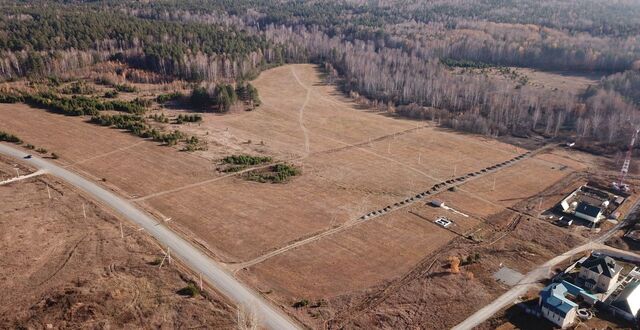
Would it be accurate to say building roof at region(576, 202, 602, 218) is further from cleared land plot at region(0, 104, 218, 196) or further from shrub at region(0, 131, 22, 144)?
shrub at region(0, 131, 22, 144)

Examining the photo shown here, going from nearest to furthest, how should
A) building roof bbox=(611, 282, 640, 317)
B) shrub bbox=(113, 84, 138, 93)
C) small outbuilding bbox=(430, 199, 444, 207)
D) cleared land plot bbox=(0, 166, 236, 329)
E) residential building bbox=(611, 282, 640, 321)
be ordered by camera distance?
1. cleared land plot bbox=(0, 166, 236, 329)
2. residential building bbox=(611, 282, 640, 321)
3. building roof bbox=(611, 282, 640, 317)
4. small outbuilding bbox=(430, 199, 444, 207)
5. shrub bbox=(113, 84, 138, 93)

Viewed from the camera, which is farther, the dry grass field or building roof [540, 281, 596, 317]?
the dry grass field

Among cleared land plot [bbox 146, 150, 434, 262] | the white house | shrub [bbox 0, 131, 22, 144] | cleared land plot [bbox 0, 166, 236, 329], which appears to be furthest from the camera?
shrub [bbox 0, 131, 22, 144]

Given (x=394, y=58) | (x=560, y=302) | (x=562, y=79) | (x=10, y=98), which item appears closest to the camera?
(x=560, y=302)

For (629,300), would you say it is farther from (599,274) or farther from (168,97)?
(168,97)

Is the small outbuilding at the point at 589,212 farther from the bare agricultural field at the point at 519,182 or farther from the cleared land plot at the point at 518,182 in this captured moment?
the cleared land plot at the point at 518,182

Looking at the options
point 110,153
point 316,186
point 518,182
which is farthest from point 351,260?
point 110,153

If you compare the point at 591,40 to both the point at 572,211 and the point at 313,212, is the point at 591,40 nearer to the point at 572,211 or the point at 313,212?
the point at 572,211

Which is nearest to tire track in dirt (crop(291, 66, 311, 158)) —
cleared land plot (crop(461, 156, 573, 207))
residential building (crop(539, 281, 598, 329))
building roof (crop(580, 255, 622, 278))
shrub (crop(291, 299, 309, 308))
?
cleared land plot (crop(461, 156, 573, 207))
